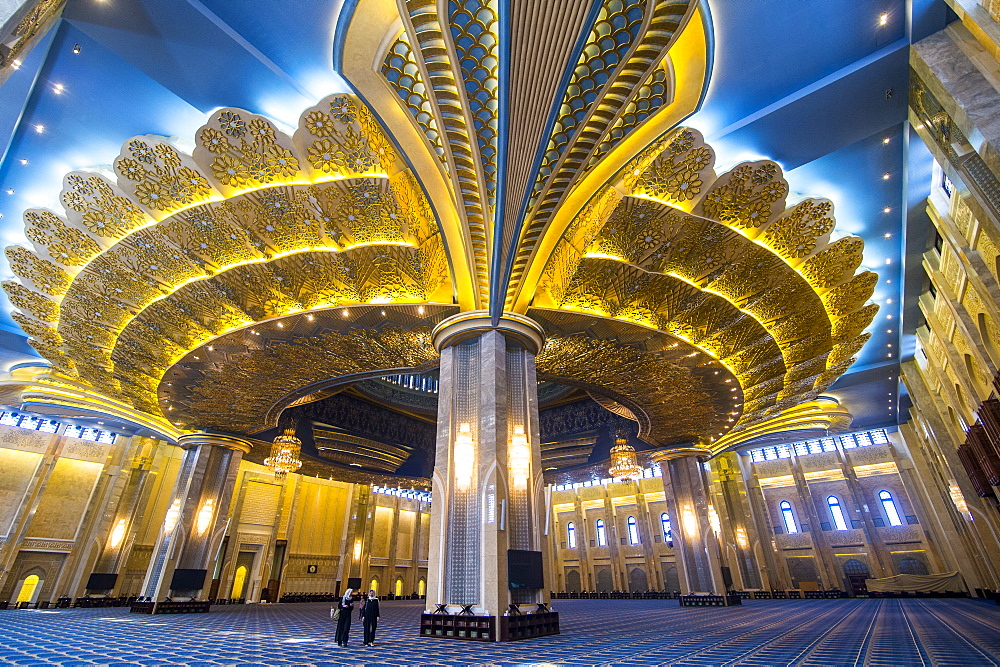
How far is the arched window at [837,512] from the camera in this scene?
2192 cm

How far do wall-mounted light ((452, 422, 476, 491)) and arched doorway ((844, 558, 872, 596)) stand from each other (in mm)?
22266

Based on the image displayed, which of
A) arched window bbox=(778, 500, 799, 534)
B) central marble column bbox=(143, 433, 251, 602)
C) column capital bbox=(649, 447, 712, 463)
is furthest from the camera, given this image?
arched window bbox=(778, 500, 799, 534)

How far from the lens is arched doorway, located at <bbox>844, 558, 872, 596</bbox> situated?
67.7 ft

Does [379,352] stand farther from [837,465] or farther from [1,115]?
[837,465]

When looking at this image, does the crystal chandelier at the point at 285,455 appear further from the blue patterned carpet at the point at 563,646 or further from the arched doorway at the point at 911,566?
the arched doorway at the point at 911,566

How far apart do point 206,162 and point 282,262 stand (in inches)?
84.6

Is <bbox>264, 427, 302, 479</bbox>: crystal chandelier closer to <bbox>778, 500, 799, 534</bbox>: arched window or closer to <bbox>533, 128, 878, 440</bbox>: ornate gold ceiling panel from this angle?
<bbox>533, 128, 878, 440</bbox>: ornate gold ceiling panel

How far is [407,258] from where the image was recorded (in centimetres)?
882

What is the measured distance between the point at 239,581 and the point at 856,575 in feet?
87.3

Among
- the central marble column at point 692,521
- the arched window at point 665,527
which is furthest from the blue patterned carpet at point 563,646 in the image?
the arched window at point 665,527

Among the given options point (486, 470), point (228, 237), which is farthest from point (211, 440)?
point (486, 470)

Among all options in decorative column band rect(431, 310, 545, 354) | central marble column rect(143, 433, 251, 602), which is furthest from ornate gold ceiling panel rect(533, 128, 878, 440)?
central marble column rect(143, 433, 251, 602)

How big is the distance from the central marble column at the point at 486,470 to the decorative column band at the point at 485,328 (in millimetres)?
20

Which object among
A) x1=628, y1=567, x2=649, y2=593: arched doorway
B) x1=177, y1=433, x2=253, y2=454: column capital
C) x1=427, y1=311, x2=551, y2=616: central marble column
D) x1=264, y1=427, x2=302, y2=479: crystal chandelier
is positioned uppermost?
x1=177, y1=433, x2=253, y2=454: column capital
